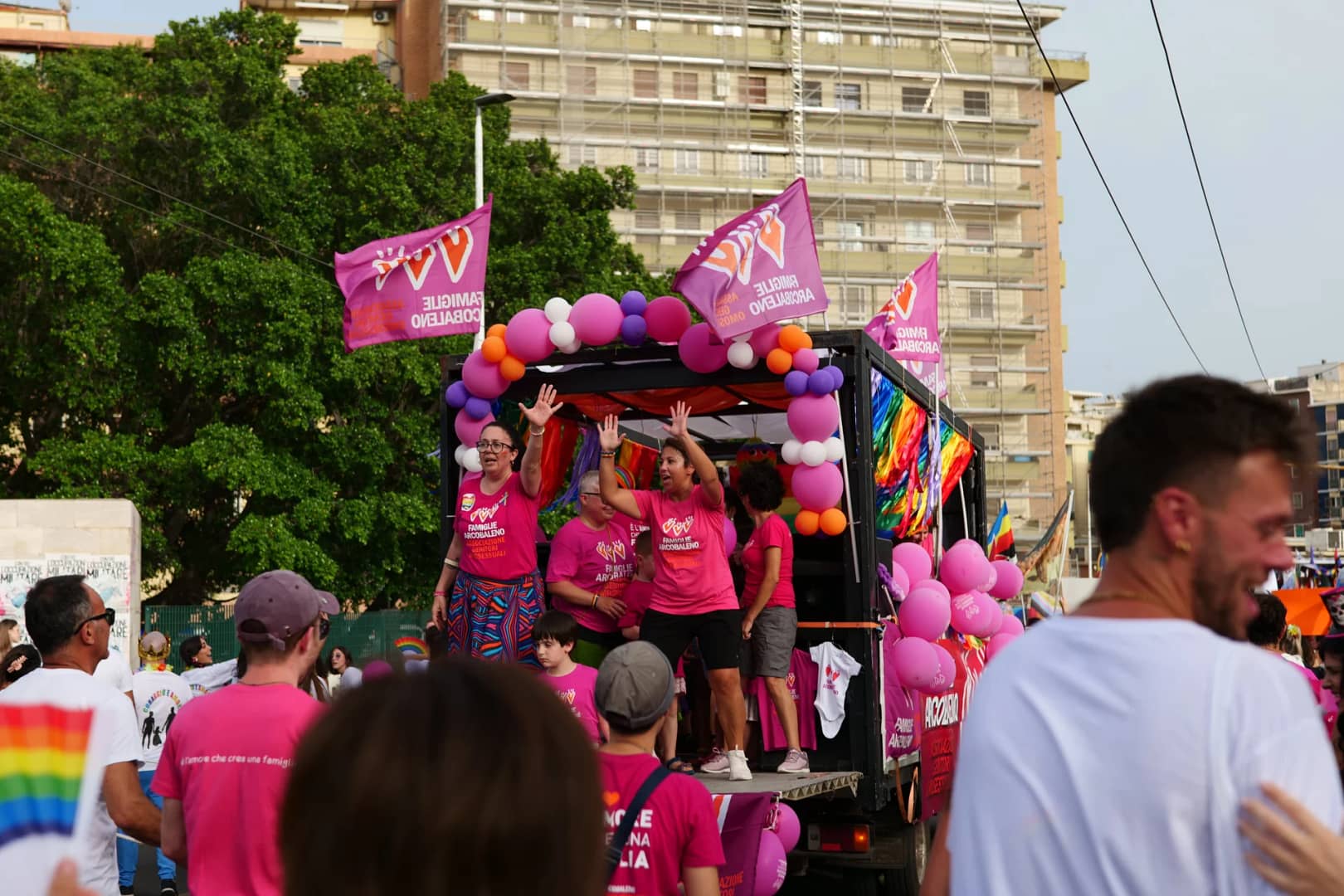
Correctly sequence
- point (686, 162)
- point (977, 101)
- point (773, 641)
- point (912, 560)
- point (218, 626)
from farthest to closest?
point (977, 101), point (686, 162), point (218, 626), point (912, 560), point (773, 641)

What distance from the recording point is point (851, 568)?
9039 mm

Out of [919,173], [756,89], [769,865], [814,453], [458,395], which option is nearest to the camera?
[769,865]

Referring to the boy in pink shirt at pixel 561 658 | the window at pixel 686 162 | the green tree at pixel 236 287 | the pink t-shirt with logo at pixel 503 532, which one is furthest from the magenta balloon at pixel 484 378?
the window at pixel 686 162

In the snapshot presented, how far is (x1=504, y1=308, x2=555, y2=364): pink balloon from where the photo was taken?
360 inches

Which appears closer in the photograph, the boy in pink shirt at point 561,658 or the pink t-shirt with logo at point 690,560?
the boy in pink shirt at point 561,658

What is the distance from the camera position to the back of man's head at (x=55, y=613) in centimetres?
475

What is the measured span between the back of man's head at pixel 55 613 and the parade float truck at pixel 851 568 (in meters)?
3.75

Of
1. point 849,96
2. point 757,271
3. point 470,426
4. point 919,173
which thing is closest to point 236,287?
point 470,426

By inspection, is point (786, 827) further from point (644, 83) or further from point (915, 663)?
point (644, 83)

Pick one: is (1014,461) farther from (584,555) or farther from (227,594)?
(584,555)

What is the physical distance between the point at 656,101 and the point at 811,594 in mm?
54895

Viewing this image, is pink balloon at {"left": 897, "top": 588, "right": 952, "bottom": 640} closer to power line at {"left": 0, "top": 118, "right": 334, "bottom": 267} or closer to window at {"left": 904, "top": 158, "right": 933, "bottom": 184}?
power line at {"left": 0, "top": 118, "right": 334, "bottom": 267}

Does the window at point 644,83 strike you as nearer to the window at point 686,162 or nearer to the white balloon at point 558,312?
the window at point 686,162

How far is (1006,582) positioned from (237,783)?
10.2 metres
